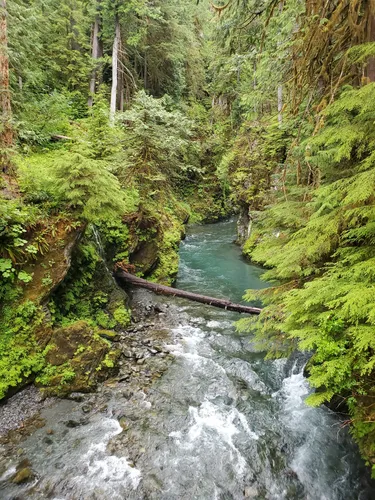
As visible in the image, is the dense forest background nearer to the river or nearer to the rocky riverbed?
the rocky riverbed

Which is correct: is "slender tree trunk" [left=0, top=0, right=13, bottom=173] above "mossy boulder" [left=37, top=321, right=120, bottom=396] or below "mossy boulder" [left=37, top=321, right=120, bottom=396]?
above

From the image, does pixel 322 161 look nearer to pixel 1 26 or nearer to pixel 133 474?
pixel 133 474

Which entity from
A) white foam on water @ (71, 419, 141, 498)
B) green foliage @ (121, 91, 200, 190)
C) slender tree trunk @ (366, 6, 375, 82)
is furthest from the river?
green foliage @ (121, 91, 200, 190)

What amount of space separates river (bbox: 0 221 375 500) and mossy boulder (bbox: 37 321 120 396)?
36 cm

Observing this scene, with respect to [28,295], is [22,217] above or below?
above

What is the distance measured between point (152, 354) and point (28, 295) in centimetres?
351

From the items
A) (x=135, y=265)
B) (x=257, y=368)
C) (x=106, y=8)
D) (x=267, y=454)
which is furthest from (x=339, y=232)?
(x=106, y=8)

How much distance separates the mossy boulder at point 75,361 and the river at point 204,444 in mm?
363

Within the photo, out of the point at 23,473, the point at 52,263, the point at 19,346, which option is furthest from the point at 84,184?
the point at 23,473

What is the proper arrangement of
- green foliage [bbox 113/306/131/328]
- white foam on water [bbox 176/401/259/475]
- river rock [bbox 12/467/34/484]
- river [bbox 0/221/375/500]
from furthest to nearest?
green foliage [bbox 113/306/131/328] < white foam on water [bbox 176/401/259/475] < river [bbox 0/221/375/500] < river rock [bbox 12/467/34/484]

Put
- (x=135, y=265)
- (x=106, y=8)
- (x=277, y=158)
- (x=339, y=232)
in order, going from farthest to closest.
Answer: (x=106, y=8)
(x=277, y=158)
(x=135, y=265)
(x=339, y=232)

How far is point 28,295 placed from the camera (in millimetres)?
6613

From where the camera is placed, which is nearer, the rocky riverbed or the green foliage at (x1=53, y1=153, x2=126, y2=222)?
the rocky riverbed

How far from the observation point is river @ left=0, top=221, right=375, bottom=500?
184 inches
